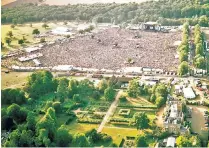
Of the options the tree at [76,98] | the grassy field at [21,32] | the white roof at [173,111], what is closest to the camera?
the white roof at [173,111]

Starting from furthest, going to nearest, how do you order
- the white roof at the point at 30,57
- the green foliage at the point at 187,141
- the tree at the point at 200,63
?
the white roof at the point at 30,57 < the tree at the point at 200,63 < the green foliage at the point at 187,141

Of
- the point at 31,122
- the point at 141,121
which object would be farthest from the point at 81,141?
the point at 141,121

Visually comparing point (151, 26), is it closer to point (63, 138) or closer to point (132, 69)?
point (132, 69)

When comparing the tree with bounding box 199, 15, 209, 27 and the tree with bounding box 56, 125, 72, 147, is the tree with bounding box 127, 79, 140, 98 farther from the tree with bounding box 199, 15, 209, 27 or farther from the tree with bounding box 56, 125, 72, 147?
the tree with bounding box 199, 15, 209, 27

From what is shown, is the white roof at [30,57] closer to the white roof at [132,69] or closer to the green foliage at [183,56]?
the white roof at [132,69]

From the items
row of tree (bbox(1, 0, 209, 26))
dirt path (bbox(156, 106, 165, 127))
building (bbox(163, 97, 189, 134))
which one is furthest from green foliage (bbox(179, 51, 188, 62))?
row of tree (bbox(1, 0, 209, 26))

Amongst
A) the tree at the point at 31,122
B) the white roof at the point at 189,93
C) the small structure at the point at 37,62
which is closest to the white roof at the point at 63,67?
the small structure at the point at 37,62

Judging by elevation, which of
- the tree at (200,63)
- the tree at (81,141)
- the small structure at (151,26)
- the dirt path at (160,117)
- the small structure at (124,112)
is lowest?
the dirt path at (160,117)
